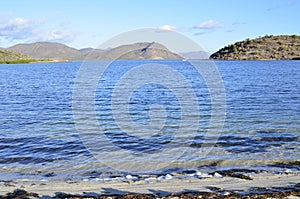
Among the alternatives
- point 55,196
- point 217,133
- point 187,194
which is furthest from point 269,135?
point 55,196

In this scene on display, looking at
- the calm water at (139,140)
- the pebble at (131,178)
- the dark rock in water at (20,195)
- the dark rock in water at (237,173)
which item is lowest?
the pebble at (131,178)

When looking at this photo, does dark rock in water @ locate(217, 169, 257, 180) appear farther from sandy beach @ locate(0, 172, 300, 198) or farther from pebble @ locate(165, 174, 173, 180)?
pebble @ locate(165, 174, 173, 180)

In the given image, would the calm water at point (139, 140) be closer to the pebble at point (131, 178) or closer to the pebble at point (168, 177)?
the pebble at point (168, 177)

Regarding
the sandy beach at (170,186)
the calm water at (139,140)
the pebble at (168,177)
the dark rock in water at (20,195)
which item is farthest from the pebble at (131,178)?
the dark rock in water at (20,195)

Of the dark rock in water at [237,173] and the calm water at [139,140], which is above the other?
the calm water at [139,140]

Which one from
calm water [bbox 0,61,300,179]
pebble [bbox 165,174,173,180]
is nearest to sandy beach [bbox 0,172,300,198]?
pebble [bbox 165,174,173,180]

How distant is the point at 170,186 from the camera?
527 inches

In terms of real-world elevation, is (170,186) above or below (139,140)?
below

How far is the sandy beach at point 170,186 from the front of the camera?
41.0ft

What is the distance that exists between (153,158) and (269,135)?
8802 millimetres

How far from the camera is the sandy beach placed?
1248 cm

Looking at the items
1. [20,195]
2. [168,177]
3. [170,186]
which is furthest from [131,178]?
[20,195]

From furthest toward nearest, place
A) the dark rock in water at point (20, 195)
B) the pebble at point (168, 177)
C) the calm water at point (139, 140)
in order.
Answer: the calm water at point (139, 140) → the pebble at point (168, 177) → the dark rock in water at point (20, 195)

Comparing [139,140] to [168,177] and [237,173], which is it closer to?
[168,177]
